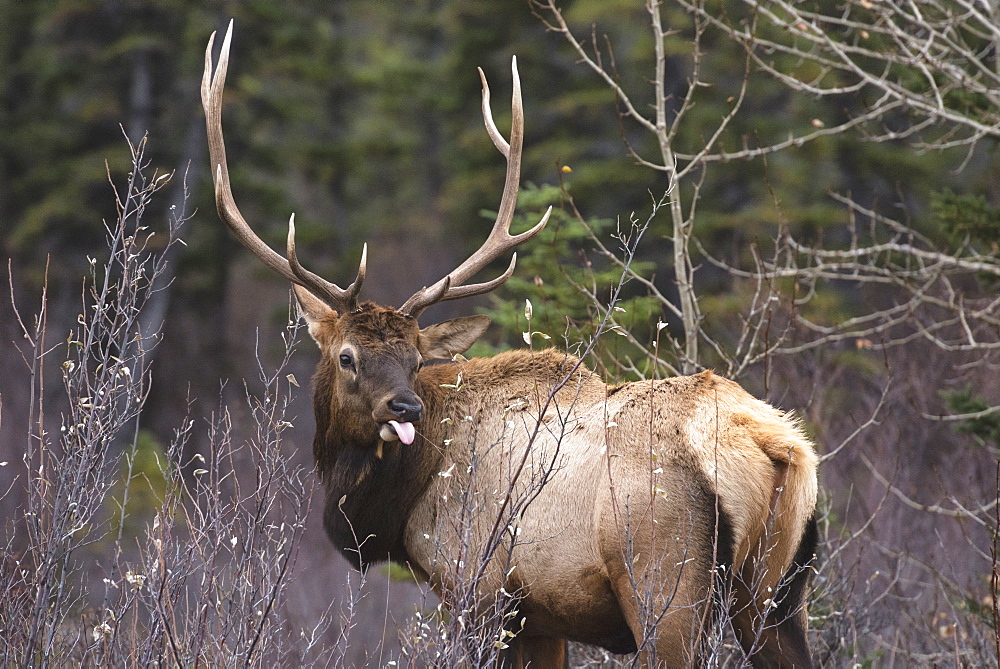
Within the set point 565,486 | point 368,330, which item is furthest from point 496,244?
point 565,486

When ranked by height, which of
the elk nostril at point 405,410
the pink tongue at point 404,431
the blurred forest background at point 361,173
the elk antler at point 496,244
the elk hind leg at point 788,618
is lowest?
the blurred forest background at point 361,173

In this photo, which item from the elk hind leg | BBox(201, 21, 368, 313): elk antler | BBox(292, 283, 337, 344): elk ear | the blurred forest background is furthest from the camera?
the blurred forest background

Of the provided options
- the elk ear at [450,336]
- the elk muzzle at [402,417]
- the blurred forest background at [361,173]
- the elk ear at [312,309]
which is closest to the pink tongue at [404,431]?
the elk muzzle at [402,417]

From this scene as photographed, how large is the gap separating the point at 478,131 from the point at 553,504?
14803 mm

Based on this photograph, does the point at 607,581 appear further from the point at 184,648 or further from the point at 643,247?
the point at 643,247

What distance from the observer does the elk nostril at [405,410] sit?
5293 millimetres

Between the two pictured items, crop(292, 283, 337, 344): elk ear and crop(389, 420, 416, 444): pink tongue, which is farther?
crop(292, 283, 337, 344): elk ear

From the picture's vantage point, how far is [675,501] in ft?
15.4

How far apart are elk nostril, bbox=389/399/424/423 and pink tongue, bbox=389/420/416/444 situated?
30mm

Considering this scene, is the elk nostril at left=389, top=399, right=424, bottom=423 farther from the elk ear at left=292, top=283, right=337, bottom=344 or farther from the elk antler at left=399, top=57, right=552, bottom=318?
the elk ear at left=292, top=283, right=337, bottom=344

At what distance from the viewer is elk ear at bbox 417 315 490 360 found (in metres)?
6.05

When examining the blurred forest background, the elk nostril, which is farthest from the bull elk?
the blurred forest background

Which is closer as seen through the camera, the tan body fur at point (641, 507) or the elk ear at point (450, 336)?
the tan body fur at point (641, 507)

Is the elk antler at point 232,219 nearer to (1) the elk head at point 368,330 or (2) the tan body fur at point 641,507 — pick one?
(1) the elk head at point 368,330
